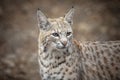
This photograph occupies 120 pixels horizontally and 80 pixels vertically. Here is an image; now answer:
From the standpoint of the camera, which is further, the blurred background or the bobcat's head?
the blurred background

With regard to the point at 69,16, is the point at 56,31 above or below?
below

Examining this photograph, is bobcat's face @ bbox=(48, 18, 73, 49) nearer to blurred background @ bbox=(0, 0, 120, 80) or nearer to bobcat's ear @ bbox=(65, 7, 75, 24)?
bobcat's ear @ bbox=(65, 7, 75, 24)

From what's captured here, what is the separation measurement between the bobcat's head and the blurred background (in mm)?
3199

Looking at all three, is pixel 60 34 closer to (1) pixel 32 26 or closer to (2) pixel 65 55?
(2) pixel 65 55

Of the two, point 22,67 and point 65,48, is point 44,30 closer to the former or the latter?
point 65,48

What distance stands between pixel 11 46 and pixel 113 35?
271 cm

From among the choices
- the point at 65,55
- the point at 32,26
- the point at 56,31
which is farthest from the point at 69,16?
the point at 32,26

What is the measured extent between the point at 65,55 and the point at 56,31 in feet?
1.49

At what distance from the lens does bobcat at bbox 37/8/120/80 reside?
10.3 metres

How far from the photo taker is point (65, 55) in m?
10.5

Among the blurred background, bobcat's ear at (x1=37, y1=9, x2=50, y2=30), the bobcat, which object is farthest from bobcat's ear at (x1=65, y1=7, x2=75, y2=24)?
the blurred background

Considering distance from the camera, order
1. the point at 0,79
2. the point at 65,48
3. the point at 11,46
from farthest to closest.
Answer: the point at 11,46 < the point at 0,79 < the point at 65,48

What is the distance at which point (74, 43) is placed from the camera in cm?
1064

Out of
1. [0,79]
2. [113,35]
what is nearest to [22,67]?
[0,79]
